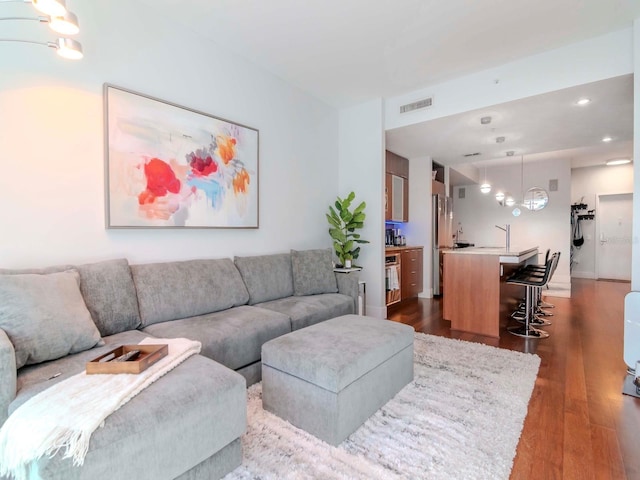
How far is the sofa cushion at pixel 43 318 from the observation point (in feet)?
4.89

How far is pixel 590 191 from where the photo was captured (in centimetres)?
771

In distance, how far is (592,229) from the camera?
7.76 metres

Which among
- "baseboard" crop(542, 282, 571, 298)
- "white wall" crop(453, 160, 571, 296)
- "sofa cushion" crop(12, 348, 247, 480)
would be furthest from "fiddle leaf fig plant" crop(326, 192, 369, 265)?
"white wall" crop(453, 160, 571, 296)

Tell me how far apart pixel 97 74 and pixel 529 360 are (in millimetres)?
4131

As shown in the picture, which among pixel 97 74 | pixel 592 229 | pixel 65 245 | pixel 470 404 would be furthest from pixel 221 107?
pixel 592 229

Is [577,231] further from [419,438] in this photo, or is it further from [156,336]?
[156,336]

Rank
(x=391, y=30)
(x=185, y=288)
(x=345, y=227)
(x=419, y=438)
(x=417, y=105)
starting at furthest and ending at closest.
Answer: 1. (x=345, y=227)
2. (x=417, y=105)
3. (x=391, y=30)
4. (x=185, y=288)
5. (x=419, y=438)

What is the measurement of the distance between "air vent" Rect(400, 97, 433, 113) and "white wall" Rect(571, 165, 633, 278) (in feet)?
21.4

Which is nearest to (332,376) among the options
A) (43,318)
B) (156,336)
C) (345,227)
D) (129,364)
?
(129,364)

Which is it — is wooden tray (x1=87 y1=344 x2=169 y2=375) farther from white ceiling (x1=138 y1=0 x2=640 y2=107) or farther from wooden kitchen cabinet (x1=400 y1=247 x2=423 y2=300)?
wooden kitchen cabinet (x1=400 y1=247 x2=423 y2=300)

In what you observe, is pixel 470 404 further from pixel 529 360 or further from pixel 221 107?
pixel 221 107

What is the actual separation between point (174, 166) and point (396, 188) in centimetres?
387

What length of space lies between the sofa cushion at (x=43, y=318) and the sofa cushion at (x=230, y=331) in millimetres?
462

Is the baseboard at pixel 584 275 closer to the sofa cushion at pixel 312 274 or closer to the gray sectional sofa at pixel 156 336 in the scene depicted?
the sofa cushion at pixel 312 274
